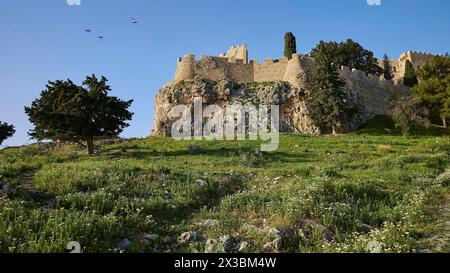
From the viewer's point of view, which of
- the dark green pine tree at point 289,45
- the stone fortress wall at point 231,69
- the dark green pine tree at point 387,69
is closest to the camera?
the stone fortress wall at point 231,69

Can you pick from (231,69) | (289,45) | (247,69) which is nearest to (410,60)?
(289,45)

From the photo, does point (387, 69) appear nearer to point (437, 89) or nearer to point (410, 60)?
point (410, 60)

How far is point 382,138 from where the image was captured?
39219 mm

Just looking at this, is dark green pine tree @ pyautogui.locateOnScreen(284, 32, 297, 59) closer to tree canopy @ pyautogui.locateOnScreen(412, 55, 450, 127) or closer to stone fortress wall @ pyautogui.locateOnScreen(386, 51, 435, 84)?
tree canopy @ pyautogui.locateOnScreen(412, 55, 450, 127)

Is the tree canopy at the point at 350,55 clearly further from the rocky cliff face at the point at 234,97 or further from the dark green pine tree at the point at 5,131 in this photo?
the dark green pine tree at the point at 5,131

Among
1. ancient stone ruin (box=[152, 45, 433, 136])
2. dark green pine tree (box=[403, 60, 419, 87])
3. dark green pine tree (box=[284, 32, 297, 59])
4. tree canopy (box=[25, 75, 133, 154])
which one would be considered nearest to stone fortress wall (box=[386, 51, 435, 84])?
dark green pine tree (box=[403, 60, 419, 87])

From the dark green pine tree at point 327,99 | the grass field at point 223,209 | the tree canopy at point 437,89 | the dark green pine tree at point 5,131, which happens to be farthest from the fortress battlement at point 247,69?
the grass field at point 223,209

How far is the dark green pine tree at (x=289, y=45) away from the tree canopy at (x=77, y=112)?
28.2 meters

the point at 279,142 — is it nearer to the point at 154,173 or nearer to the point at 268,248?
the point at 154,173

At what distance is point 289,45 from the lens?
2222 inches

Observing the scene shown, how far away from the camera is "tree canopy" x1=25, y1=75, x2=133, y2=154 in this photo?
1197 inches

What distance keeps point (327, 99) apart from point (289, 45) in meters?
13.6

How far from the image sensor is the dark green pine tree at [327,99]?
44.7 meters
